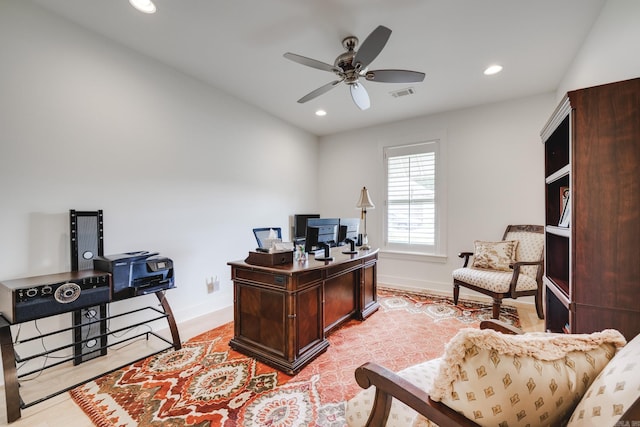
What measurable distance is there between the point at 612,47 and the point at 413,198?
8.92ft

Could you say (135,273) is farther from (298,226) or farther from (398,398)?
(298,226)

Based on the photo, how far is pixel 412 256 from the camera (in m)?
4.37

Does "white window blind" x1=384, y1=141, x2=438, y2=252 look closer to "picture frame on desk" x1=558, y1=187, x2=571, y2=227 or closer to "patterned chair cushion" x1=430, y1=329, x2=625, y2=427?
"picture frame on desk" x1=558, y1=187, x2=571, y2=227

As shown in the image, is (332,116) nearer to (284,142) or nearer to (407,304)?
(284,142)

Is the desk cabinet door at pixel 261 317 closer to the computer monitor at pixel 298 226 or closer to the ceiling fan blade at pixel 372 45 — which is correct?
the ceiling fan blade at pixel 372 45

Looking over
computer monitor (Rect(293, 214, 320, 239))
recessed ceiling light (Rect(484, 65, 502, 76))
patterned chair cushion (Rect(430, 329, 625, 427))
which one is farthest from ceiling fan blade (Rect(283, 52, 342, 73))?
computer monitor (Rect(293, 214, 320, 239))

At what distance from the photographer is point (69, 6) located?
2094 mm

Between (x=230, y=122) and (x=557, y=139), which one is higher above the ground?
(x=230, y=122)

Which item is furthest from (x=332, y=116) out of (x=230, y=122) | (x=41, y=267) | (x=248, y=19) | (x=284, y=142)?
(x=41, y=267)

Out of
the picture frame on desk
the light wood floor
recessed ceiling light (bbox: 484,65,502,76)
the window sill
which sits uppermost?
recessed ceiling light (bbox: 484,65,502,76)

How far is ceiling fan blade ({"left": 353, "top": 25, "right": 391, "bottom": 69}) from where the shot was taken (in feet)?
5.88

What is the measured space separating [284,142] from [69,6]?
287 centimetres

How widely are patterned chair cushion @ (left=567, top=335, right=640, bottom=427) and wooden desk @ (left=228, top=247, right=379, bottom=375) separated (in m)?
1.60

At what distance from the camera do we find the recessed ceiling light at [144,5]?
2.02 m
